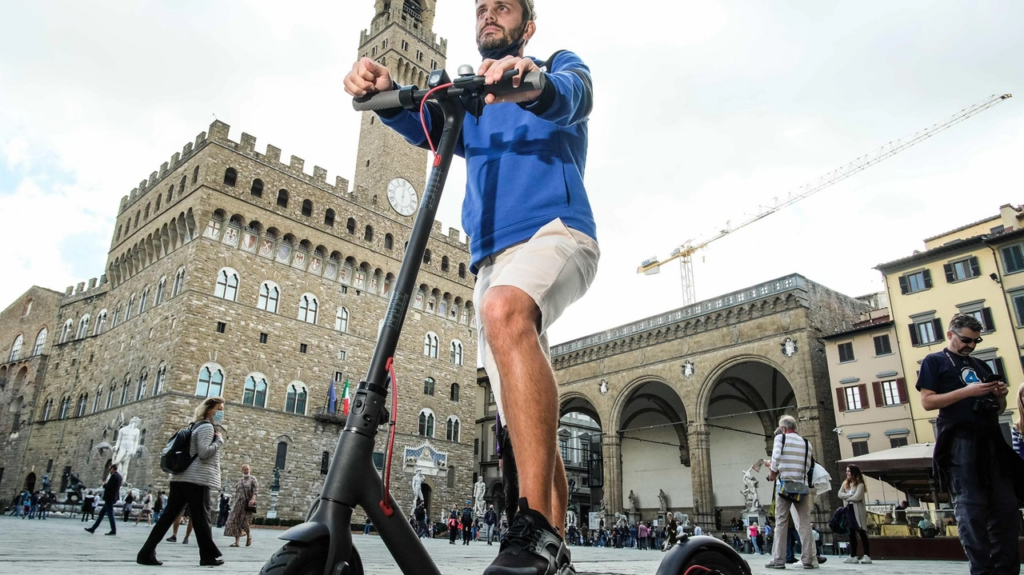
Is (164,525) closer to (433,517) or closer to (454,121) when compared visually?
(454,121)

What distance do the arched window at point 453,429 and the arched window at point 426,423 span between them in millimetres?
976

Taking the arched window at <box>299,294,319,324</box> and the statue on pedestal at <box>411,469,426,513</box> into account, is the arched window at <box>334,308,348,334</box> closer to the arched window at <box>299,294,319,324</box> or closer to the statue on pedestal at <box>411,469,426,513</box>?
the arched window at <box>299,294,319,324</box>

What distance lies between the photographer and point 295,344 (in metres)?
26.9

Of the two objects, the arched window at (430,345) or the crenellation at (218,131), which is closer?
the crenellation at (218,131)

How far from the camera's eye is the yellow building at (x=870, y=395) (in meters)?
21.7

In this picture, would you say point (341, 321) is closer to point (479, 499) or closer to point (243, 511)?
point (479, 499)

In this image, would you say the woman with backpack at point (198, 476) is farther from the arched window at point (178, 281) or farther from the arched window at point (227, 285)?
the arched window at point (178, 281)

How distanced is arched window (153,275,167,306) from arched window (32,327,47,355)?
1398 centimetres

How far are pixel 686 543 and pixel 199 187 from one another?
28.0 m

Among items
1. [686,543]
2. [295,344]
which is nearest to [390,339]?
[686,543]

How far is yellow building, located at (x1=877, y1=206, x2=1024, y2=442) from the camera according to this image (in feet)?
68.2

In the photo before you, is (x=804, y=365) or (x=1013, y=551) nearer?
(x=1013, y=551)

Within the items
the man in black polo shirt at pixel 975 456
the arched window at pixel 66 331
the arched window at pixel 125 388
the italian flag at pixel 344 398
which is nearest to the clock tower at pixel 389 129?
the italian flag at pixel 344 398

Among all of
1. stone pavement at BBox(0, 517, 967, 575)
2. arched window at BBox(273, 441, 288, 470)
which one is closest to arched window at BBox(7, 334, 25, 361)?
arched window at BBox(273, 441, 288, 470)
